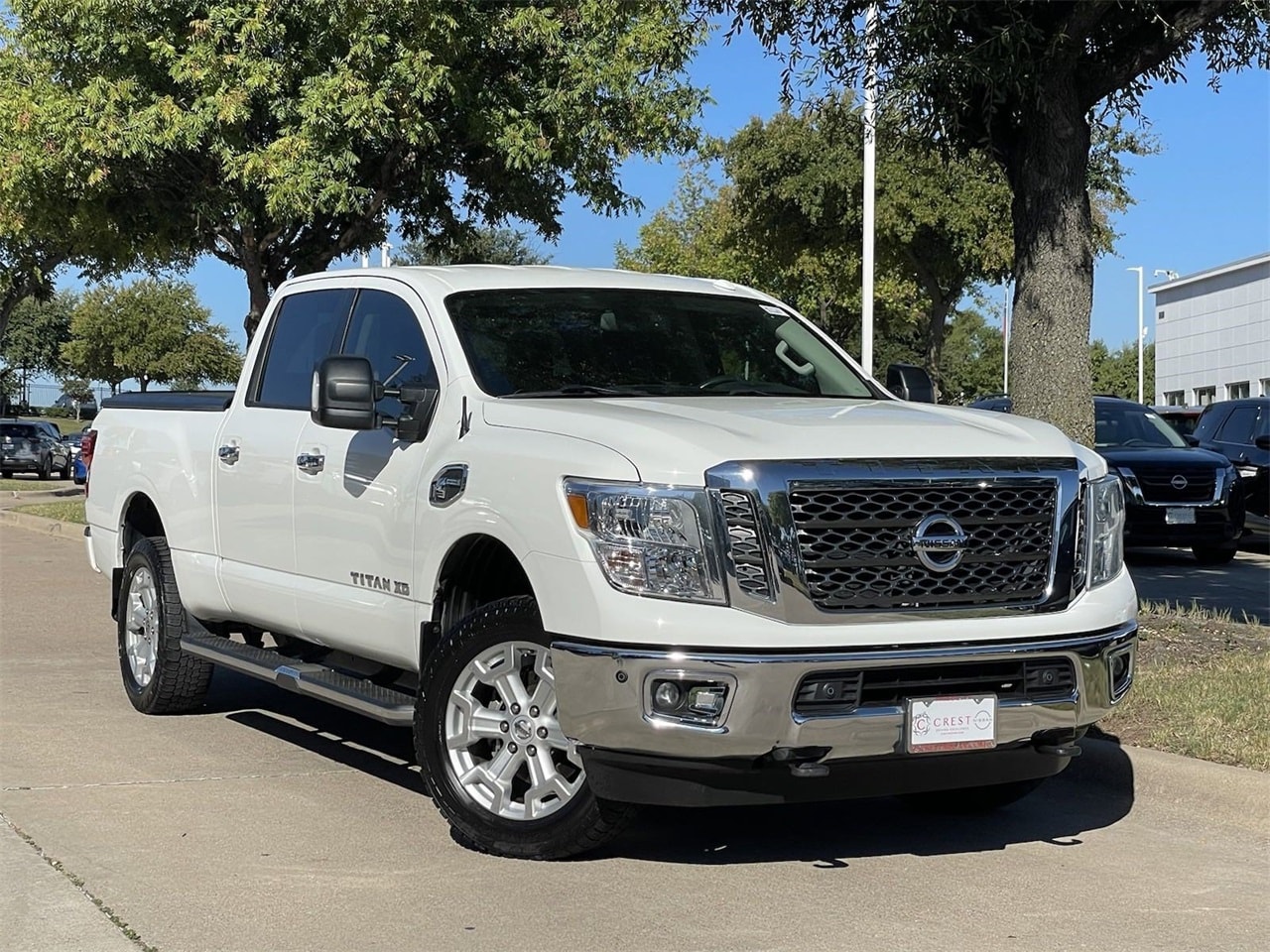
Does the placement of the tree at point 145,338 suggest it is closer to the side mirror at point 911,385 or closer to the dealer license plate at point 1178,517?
the dealer license plate at point 1178,517

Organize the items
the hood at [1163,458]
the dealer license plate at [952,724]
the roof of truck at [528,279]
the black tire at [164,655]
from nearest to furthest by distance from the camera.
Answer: the dealer license plate at [952,724], the roof of truck at [528,279], the black tire at [164,655], the hood at [1163,458]

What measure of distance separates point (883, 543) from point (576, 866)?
1.52 meters

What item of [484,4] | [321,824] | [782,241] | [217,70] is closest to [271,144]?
[217,70]

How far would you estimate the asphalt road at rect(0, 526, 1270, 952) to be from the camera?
16.6ft

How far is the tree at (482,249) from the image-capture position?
23766 millimetres

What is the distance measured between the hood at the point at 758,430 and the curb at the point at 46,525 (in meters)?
16.3

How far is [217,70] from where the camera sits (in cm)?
1967

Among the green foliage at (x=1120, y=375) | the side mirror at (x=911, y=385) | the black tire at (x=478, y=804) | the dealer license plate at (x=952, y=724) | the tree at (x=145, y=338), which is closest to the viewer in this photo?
the dealer license plate at (x=952, y=724)

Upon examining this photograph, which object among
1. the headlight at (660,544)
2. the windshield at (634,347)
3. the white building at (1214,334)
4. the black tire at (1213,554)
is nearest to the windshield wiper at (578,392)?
the windshield at (634,347)

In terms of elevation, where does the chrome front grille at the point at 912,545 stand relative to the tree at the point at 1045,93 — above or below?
below

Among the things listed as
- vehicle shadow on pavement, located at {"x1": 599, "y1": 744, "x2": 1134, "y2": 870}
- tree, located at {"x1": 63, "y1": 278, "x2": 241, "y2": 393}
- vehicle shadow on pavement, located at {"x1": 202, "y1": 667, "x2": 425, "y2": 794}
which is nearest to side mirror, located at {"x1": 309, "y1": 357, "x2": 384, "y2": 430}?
vehicle shadow on pavement, located at {"x1": 202, "y1": 667, "x2": 425, "y2": 794}

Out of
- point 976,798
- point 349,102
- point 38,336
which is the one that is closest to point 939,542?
point 976,798

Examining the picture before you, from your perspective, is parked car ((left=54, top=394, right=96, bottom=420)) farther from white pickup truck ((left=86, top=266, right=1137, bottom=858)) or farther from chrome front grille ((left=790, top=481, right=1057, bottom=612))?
chrome front grille ((left=790, top=481, right=1057, bottom=612))

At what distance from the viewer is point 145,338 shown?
8238 centimetres
